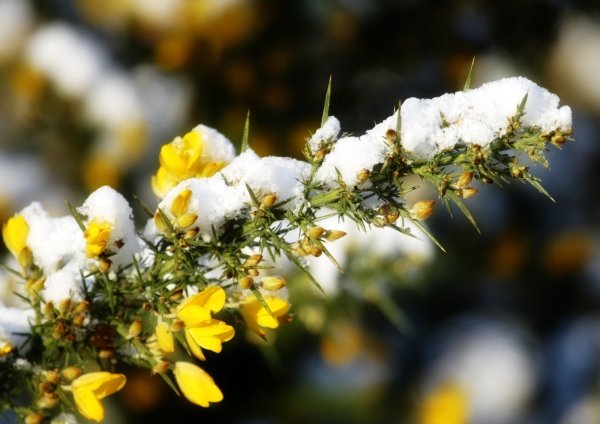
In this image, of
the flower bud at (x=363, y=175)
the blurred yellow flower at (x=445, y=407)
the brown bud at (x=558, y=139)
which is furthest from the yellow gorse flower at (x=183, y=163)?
the blurred yellow flower at (x=445, y=407)

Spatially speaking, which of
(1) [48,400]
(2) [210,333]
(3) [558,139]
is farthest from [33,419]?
(3) [558,139]

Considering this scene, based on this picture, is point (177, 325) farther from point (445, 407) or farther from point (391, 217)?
point (445, 407)

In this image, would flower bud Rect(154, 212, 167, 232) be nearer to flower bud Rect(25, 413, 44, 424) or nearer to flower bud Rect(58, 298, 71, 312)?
flower bud Rect(58, 298, 71, 312)

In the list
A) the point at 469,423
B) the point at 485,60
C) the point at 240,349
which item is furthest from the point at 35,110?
the point at 469,423

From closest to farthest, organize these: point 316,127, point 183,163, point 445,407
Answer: point 183,163
point 316,127
point 445,407

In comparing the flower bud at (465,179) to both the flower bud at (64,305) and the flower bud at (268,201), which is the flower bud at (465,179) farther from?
the flower bud at (64,305)

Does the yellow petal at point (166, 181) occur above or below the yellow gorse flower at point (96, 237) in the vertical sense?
above

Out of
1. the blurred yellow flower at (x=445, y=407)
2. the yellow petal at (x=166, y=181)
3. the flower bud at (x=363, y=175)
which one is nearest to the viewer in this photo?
the flower bud at (x=363, y=175)
